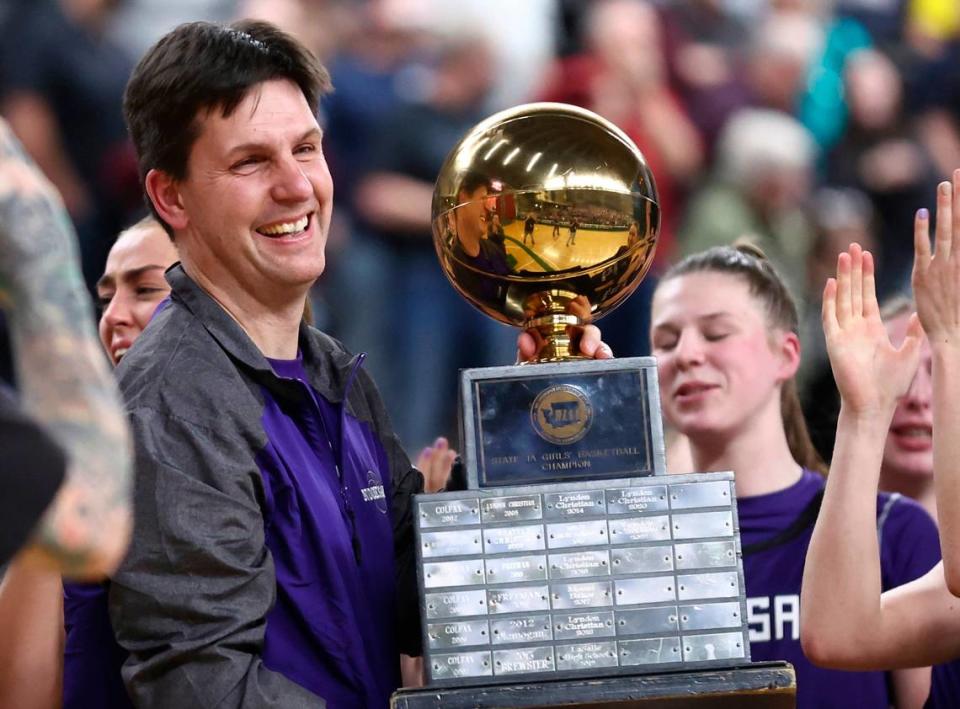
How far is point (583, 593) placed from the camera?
1785 millimetres

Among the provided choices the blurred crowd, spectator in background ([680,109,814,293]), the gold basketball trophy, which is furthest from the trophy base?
spectator in background ([680,109,814,293])

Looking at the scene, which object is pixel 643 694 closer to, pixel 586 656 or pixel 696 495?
pixel 586 656

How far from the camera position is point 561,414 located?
6.12 feet

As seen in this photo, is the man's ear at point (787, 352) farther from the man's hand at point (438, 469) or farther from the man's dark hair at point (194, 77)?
the man's dark hair at point (194, 77)

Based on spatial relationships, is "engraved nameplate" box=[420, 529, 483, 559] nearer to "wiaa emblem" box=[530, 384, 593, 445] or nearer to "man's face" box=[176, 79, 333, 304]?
"wiaa emblem" box=[530, 384, 593, 445]

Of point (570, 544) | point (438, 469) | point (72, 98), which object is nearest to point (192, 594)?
point (570, 544)

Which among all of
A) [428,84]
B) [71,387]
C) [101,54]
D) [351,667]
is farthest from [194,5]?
[71,387]

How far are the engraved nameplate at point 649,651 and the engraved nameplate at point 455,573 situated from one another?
0.60 feet

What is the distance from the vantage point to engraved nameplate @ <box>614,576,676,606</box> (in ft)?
5.87

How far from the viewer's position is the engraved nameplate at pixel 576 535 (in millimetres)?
1791

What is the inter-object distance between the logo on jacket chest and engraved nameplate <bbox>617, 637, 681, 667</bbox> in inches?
17.1

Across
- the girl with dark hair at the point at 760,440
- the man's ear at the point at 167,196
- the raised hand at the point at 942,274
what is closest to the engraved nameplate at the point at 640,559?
the raised hand at the point at 942,274

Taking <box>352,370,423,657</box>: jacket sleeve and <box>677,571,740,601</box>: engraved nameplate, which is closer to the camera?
<box>677,571,740,601</box>: engraved nameplate

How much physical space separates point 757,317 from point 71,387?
6.13ft
